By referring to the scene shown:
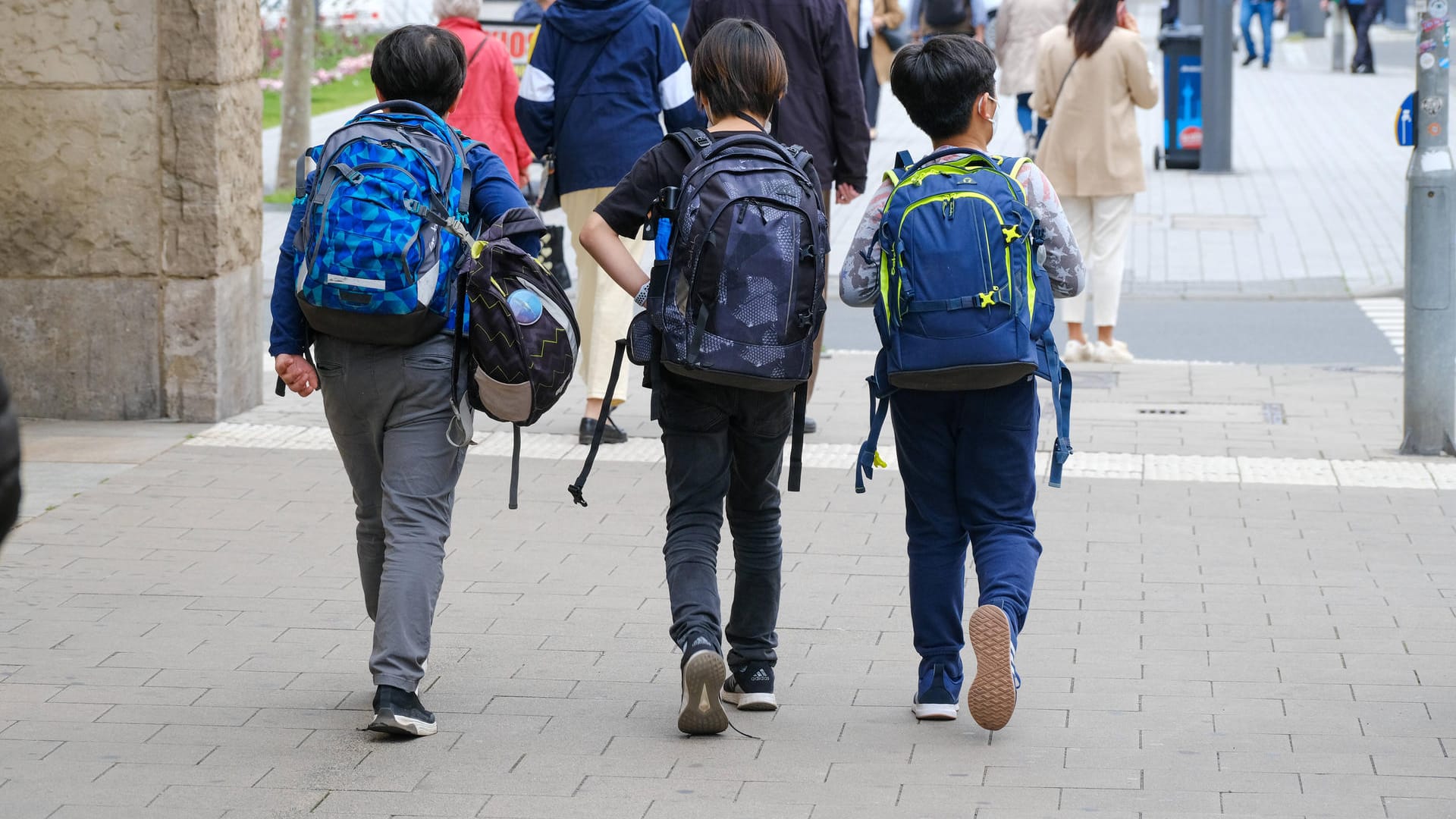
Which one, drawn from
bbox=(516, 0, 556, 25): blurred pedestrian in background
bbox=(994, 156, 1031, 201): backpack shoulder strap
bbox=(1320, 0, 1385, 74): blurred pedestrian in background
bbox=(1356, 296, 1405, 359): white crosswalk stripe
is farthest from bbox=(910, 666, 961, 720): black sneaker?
bbox=(1320, 0, 1385, 74): blurred pedestrian in background

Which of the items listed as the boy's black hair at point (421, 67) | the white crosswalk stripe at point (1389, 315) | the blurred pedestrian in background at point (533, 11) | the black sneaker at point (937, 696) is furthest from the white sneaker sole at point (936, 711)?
the white crosswalk stripe at point (1389, 315)

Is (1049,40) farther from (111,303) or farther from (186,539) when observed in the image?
(186,539)

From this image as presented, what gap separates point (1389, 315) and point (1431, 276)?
420cm

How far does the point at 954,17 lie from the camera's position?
18469 millimetres

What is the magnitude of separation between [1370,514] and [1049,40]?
13.6ft

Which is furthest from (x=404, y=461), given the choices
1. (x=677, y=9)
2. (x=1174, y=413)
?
(x=677, y=9)

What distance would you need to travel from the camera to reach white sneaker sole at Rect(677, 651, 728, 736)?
172 inches

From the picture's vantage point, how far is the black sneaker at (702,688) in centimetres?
438

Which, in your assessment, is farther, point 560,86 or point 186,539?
point 560,86

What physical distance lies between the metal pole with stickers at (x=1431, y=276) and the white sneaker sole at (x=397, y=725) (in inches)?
187

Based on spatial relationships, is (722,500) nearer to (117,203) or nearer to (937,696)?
(937,696)

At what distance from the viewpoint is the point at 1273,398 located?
9.09 meters

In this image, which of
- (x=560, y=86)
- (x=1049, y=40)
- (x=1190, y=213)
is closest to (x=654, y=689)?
(x=560, y=86)

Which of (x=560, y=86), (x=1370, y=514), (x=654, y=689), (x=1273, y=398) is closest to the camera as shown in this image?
(x=654, y=689)
